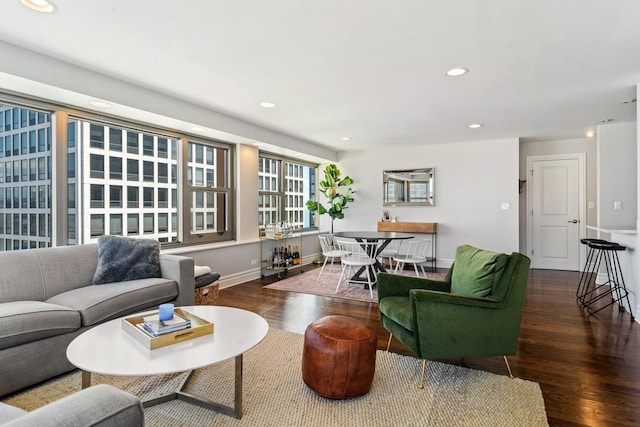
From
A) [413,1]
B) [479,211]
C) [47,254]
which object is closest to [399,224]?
[479,211]

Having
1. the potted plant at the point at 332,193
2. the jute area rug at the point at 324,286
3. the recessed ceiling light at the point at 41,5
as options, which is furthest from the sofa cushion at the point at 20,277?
the potted plant at the point at 332,193

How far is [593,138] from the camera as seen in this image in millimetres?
5801

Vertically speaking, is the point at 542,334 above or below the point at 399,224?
below

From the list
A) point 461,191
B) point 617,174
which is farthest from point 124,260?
point 617,174

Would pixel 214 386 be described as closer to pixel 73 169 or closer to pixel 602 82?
pixel 73 169

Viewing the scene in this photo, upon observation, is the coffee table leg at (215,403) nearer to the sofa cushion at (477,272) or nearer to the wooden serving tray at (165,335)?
the wooden serving tray at (165,335)

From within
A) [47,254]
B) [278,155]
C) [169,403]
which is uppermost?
[278,155]

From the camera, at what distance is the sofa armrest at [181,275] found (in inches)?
122

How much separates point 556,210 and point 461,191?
163 centimetres

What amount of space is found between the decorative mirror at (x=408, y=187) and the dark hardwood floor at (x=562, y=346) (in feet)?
7.95

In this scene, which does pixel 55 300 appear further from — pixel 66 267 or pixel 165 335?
pixel 165 335

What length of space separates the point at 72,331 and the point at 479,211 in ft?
19.6

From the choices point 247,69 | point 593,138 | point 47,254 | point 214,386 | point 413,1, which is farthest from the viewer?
point 593,138

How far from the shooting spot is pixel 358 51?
2.63 metres
